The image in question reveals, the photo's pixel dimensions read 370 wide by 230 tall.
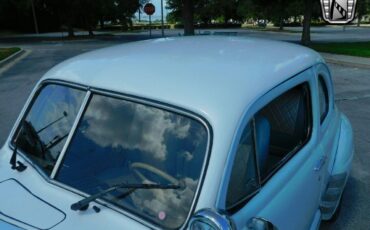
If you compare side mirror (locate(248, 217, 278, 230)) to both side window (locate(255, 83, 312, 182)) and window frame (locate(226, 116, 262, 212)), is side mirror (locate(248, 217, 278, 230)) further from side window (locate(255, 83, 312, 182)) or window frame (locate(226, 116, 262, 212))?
side window (locate(255, 83, 312, 182))

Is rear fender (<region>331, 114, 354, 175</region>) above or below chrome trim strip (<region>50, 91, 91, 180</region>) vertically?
below

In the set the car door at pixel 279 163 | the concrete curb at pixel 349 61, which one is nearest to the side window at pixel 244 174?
the car door at pixel 279 163

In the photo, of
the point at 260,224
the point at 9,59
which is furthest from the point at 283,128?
the point at 9,59

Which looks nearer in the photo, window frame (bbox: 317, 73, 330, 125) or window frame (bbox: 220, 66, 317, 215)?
window frame (bbox: 220, 66, 317, 215)

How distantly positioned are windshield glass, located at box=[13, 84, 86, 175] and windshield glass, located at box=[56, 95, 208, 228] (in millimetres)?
145

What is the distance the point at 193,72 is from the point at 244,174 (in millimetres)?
570

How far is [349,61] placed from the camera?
15781mm

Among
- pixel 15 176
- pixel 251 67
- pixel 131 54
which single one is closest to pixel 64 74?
pixel 131 54

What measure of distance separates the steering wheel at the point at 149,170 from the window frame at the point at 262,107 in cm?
23

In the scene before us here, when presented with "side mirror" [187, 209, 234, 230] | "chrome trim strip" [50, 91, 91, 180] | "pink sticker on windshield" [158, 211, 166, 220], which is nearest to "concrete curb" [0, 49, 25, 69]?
"chrome trim strip" [50, 91, 91, 180]

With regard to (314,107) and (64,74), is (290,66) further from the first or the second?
(64,74)

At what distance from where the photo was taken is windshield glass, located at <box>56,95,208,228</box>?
183 cm

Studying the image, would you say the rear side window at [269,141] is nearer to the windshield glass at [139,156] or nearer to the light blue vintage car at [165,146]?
the light blue vintage car at [165,146]

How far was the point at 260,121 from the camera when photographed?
226 centimetres
